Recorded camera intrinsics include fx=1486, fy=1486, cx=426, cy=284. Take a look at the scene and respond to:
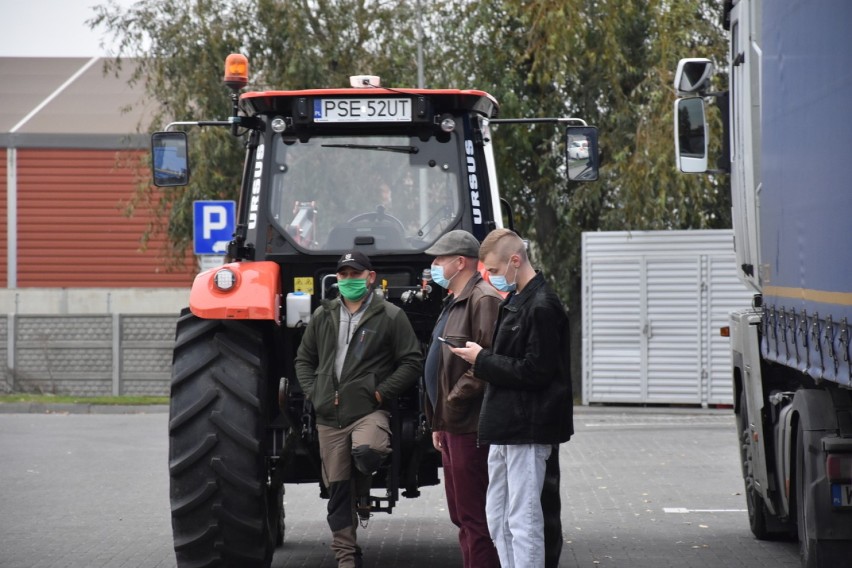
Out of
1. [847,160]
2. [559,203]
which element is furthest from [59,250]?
[847,160]

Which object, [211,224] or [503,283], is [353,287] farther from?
[211,224]

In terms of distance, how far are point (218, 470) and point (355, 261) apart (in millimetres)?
1304

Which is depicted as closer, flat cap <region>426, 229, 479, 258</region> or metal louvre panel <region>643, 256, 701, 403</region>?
flat cap <region>426, 229, 479, 258</region>

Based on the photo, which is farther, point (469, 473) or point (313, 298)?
point (313, 298)

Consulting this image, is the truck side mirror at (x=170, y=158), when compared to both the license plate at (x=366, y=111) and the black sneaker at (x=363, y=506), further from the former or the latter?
the black sneaker at (x=363, y=506)

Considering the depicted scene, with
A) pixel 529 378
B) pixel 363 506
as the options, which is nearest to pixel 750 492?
pixel 363 506

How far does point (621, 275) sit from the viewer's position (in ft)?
73.2

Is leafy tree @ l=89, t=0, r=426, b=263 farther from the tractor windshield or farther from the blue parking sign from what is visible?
the tractor windshield

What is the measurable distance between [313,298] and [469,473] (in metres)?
1.72

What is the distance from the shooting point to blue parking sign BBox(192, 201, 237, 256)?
19.2 meters

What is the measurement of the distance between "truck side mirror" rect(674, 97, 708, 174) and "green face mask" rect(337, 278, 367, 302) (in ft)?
9.53

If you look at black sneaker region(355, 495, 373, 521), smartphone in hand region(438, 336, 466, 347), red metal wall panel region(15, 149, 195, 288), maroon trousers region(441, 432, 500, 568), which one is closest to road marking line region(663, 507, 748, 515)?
black sneaker region(355, 495, 373, 521)

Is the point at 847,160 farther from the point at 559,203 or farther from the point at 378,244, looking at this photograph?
the point at 559,203

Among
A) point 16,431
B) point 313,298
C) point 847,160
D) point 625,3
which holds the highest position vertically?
point 625,3
